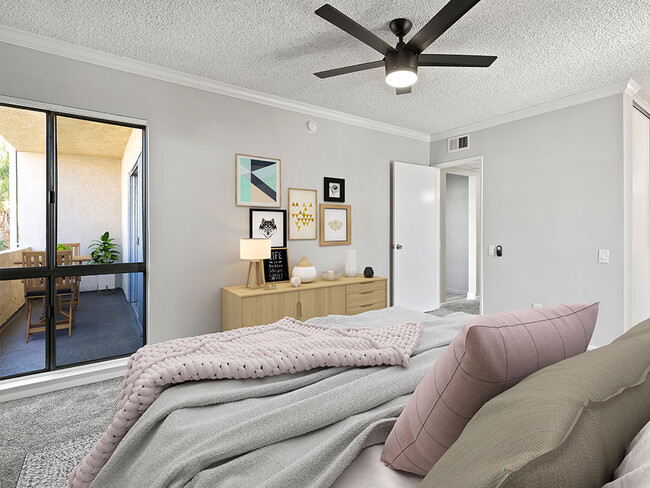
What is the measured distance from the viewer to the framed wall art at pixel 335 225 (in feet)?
13.8

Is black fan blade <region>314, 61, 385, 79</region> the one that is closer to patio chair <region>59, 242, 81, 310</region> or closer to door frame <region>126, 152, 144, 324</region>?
door frame <region>126, 152, 144, 324</region>

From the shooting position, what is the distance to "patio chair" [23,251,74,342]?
2719 mm

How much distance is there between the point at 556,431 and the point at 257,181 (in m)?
3.49

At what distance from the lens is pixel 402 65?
2.33 m

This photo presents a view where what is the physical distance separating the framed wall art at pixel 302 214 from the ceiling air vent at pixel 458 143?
2.22m

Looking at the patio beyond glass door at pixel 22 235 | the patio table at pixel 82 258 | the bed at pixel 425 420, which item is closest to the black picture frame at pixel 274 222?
the patio table at pixel 82 258

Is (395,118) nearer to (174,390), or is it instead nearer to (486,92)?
(486,92)

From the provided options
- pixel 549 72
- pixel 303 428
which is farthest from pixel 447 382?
pixel 549 72

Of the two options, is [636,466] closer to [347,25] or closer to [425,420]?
[425,420]

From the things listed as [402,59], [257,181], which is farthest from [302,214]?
[402,59]

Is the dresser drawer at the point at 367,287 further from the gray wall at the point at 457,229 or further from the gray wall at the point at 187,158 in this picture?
the gray wall at the point at 457,229

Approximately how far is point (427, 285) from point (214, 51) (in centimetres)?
391

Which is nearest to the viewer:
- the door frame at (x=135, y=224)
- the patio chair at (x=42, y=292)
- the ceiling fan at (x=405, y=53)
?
the ceiling fan at (x=405, y=53)

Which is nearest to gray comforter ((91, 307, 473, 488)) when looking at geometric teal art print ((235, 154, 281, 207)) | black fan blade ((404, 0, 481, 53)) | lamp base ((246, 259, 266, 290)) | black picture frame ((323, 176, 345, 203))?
black fan blade ((404, 0, 481, 53))
